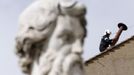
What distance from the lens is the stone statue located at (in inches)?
103

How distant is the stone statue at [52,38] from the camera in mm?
2607

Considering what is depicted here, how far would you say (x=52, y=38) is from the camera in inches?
104

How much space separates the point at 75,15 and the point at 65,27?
8 centimetres

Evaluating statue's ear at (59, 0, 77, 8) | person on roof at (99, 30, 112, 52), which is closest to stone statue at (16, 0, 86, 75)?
statue's ear at (59, 0, 77, 8)

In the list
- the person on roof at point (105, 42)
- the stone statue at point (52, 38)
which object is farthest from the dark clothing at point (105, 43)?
the stone statue at point (52, 38)

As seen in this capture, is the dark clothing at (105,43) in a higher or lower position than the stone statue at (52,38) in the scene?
lower

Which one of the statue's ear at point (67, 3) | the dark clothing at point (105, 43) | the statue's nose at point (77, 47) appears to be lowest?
the dark clothing at point (105, 43)

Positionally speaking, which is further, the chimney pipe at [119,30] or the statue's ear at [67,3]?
the chimney pipe at [119,30]

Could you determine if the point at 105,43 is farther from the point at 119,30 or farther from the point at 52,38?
the point at 52,38

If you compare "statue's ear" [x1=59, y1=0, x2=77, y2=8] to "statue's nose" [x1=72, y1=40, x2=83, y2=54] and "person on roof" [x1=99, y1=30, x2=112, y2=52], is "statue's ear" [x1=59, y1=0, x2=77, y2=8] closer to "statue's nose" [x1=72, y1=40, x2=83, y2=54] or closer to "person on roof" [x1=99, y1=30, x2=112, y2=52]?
"statue's nose" [x1=72, y1=40, x2=83, y2=54]

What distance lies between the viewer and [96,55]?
94.9 ft

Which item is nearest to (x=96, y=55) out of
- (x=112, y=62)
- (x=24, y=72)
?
(x=112, y=62)

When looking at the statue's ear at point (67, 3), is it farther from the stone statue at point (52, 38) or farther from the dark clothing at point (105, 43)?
the dark clothing at point (105, 43)

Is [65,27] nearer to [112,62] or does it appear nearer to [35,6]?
[35,6]
